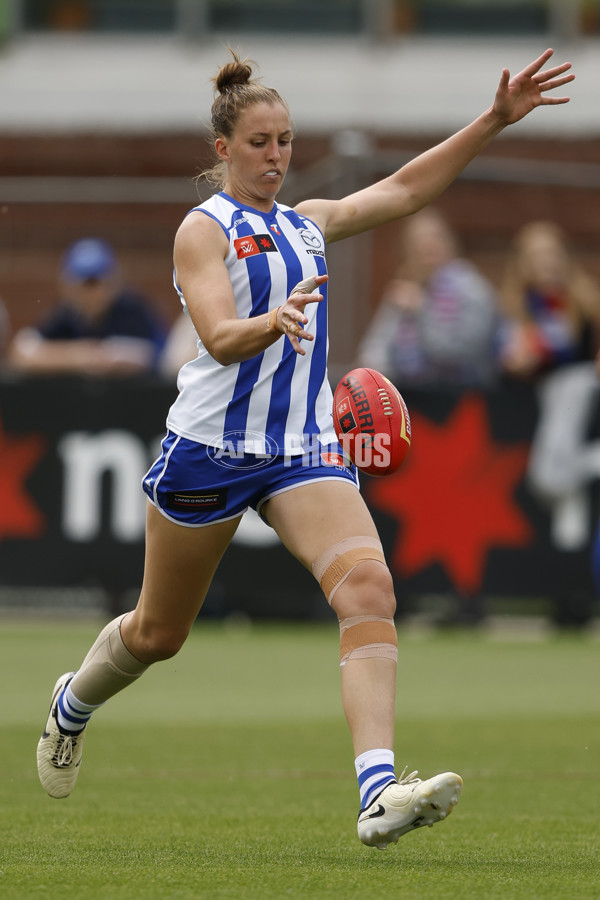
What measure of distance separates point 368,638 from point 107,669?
121cm

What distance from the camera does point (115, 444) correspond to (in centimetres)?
1247

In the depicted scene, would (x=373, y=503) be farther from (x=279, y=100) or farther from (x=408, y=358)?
(x=279, y=100)

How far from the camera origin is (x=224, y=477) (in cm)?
529

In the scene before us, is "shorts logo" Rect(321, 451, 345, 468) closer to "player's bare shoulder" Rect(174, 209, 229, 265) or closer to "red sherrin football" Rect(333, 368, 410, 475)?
"red sherrin football" Rect(333, 368, 410, 475)

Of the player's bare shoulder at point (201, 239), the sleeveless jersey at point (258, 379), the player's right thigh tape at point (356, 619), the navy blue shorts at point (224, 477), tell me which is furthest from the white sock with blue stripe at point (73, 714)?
the player's bare shoulder at point (201, 239)

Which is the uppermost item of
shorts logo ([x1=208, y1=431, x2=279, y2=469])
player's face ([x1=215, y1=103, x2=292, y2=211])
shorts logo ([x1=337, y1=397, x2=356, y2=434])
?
player's face ([x1=215, y1=103, x2=292, y2=211])

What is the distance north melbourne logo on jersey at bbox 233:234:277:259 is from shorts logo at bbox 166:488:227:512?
0.75 m

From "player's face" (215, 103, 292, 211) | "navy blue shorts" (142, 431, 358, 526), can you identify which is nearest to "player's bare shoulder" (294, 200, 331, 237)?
"player's face" (215, 103, 292, 211)

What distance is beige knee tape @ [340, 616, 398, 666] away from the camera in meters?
4.96

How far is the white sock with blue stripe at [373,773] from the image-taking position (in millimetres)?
4699

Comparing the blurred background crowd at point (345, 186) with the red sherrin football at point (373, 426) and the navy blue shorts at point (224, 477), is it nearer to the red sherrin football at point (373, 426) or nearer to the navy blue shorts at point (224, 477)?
the navy blue shorts at point (224, 477)

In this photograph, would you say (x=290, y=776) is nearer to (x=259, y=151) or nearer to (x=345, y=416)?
(x=345, y=416)

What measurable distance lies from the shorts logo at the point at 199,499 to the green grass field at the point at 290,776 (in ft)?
3.41

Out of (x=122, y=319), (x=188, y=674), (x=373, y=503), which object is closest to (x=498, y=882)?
(x=188, y=674)
